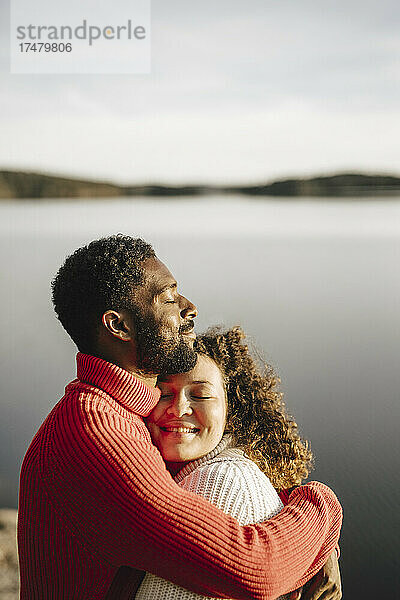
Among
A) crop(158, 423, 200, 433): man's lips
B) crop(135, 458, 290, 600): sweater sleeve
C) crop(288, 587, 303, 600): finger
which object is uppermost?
crop(158, 423, 200, 433): man's lips

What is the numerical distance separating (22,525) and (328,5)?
6.15ft

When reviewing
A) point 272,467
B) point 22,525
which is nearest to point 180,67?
point 272,467

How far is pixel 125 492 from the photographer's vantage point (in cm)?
96

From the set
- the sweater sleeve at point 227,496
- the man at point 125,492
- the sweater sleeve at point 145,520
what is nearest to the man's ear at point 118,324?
the man at point 125,492

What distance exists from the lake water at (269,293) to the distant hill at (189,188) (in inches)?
1.2

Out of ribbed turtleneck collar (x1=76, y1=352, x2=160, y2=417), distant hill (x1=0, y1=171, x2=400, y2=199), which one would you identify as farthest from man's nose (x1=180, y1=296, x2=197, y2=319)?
distant hill (x1=0, y1=171, x2=400, y2=199)

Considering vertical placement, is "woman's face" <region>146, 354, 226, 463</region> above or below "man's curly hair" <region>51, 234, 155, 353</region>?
below

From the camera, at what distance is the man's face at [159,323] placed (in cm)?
109

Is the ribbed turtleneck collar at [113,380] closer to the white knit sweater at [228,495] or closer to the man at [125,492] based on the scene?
the man at [125,492]

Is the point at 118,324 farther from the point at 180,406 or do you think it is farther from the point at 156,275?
the point at 180,406

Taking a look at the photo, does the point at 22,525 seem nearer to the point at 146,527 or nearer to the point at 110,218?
the point at 146,527

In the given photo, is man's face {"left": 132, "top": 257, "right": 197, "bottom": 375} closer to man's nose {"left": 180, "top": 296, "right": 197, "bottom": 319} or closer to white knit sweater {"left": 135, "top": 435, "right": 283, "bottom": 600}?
man's nose {"left": 180, "top": 296, "right": 197, "bottom": 319}

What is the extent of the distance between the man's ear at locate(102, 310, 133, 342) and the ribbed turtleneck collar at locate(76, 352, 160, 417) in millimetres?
49

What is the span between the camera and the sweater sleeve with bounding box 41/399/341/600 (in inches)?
37.6
